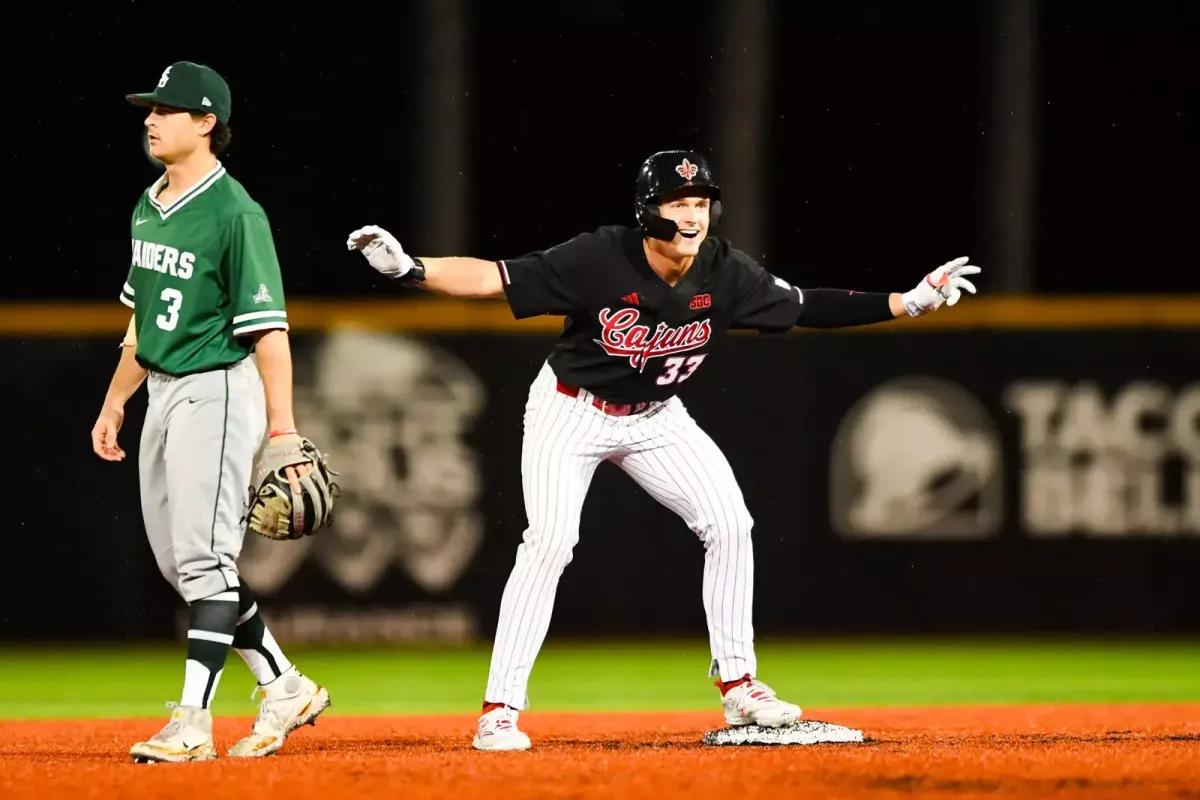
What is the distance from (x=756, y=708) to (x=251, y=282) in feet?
5.90

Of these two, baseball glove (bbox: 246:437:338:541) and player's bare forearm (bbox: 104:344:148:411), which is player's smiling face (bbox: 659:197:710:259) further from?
player's bare forearm (bbox: 104:344:148:411)

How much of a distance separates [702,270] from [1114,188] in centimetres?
895

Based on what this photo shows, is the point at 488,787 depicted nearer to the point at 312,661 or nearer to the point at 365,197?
the point at 312,661

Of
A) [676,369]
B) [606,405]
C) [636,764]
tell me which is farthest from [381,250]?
[636,764]

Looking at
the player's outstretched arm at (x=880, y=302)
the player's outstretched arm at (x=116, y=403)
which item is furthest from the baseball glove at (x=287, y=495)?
the player's outstretched arm at (x=880, y=302)

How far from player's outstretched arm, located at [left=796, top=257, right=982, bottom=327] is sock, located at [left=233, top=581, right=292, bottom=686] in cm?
178

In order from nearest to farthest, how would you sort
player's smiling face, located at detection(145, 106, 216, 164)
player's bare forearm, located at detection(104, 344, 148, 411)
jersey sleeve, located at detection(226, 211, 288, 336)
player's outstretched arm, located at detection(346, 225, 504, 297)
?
jersey sleeve, located at detection(226, 211, 288, 336) < player's smiling face, located at detection(145, 106, 216, 164) < player's outstretched arm, located at detection(346, 225, 504, 297) < player's bare forearm, located at detection(104, 344, 148, 411)

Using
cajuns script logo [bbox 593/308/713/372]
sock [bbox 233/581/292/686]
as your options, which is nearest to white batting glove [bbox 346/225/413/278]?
cajuns script logo [bbox 593/308/713/372]

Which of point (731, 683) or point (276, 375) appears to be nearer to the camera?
point (276, 375)

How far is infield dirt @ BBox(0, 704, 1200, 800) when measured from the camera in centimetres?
434

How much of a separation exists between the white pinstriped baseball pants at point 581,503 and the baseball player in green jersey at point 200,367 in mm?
731

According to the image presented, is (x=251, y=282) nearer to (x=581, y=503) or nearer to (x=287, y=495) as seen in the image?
(x=287, y=495)

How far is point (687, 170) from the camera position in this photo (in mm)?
5191

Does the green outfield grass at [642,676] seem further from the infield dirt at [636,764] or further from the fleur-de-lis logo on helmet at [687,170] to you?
the fleur-de-lis logo on helmet at [687,170]
